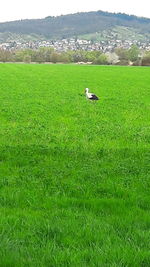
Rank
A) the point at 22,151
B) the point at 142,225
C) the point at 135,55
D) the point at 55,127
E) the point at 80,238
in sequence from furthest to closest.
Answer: the point at 135,55, the point at 55,127, the point at 22,151, the point at 142,225, the point at 80,238

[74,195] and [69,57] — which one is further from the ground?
[74,195]

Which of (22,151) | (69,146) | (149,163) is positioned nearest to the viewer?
(149,163)

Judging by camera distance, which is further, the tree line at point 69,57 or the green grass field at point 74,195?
the tree line at point 69,57

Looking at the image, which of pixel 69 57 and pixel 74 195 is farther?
pixel 69 57

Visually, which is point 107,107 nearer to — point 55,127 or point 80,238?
point 55,127

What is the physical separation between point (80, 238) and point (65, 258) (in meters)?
0.65

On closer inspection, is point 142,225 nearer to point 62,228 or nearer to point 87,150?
point 62,228

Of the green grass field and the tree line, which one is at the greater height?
the green grass field

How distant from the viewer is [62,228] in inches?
224

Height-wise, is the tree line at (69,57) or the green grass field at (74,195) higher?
the green grass field at (74,195)

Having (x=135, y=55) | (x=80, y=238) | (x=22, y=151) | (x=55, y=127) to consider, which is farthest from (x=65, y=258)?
(x=135, y=55)

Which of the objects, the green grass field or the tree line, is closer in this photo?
the green grass field

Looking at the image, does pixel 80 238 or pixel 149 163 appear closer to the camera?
pixel 80 238

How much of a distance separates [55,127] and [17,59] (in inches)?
5661
